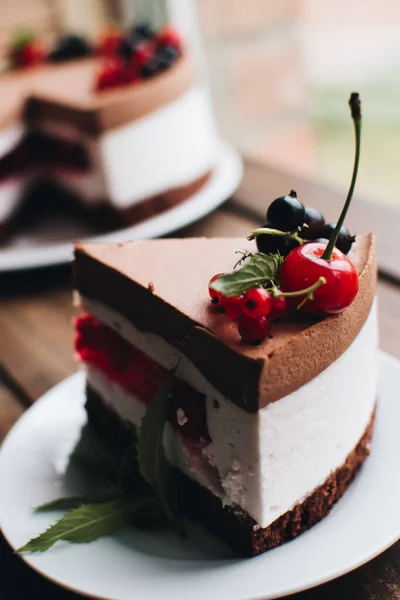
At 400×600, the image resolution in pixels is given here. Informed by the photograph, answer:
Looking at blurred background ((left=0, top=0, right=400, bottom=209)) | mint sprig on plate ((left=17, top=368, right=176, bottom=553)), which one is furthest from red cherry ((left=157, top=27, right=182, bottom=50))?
mint sprig on plate ((left=17, top=368, right=176, bottom=553))

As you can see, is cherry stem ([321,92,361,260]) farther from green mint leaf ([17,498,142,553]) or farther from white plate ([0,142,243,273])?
white plate ([0,142,243,273])

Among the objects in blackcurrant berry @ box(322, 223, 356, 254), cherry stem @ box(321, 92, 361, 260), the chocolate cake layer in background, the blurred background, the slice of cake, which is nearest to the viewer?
cherry stem @ box(321, 92, 361, 260)

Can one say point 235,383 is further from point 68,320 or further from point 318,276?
point 68,320

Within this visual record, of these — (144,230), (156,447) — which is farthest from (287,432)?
(144,230)

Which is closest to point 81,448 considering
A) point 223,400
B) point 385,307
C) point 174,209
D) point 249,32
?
point 223,400

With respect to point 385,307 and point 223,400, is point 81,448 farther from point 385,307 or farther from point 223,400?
point 385,307

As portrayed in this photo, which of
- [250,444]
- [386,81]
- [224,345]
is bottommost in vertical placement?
[386,81]
